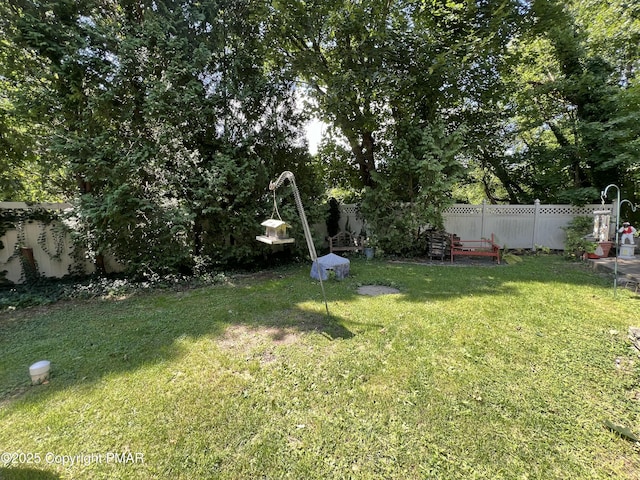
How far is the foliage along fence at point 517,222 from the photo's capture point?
845 centimetres

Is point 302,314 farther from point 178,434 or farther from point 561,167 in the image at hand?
point 561,167

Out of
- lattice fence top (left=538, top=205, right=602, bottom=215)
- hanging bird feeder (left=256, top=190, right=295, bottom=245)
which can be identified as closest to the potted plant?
hanging bird feeder (left=256, top=190, right=295, bottom=245)

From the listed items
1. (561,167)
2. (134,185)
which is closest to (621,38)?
(561,167)

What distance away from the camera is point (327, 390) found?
95.7 inches

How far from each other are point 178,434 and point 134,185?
4.68 meters

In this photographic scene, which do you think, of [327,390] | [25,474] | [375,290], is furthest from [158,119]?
[327,390]

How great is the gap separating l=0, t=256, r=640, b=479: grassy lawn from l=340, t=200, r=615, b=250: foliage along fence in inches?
180

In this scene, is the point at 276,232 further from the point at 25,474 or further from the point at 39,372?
the point at 25,474

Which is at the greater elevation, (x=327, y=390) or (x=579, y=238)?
(x=579, y=238)

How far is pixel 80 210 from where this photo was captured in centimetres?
493

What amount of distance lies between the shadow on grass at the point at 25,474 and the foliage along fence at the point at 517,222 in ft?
29.0

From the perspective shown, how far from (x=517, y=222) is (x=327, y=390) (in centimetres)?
879

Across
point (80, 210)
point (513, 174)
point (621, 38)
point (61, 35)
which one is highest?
point (621, 38)

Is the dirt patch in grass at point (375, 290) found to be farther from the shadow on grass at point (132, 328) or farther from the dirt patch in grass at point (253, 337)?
the dirt patch in grass at point (253, 337)
